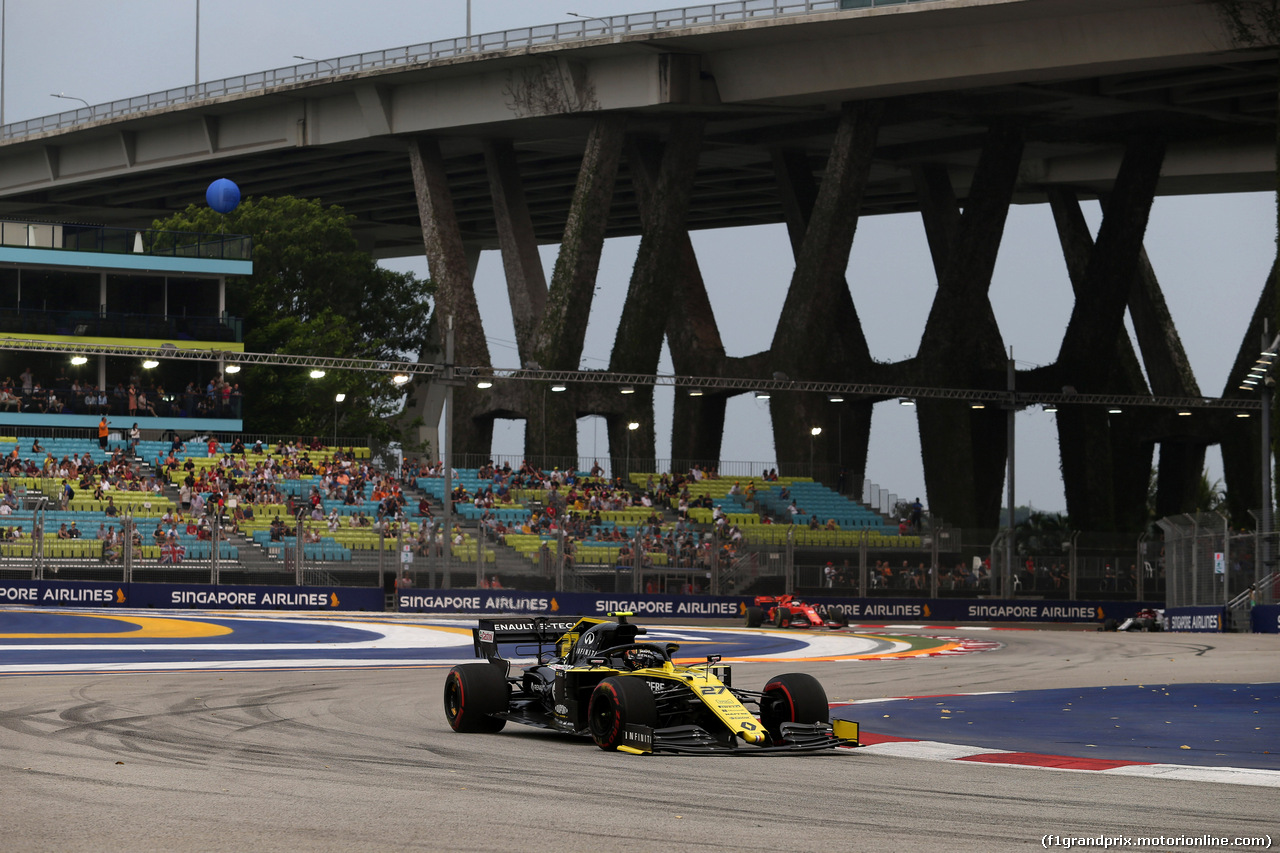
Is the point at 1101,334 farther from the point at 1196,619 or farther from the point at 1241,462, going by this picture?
the point at 1196,619

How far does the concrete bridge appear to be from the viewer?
171 feet

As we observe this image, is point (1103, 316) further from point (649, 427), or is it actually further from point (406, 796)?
point (406, 796)

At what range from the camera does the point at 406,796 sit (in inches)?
406

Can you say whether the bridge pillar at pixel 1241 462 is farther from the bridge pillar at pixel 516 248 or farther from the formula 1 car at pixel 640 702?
the formula 1 car at pixel 640 702

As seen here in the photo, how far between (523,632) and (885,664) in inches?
441

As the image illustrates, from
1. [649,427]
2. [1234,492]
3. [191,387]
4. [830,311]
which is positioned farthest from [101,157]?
[1234,492]

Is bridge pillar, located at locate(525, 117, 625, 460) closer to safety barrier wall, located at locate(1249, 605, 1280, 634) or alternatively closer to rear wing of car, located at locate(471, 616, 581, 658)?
safety barrier wall, located at locate(1249, 605, 1280, 634)

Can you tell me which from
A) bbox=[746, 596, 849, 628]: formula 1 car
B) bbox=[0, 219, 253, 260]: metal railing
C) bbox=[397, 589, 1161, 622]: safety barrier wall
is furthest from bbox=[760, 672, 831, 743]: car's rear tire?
bbox=[0, 219, 253, 260]: metal railing

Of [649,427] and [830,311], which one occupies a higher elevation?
[830,311]

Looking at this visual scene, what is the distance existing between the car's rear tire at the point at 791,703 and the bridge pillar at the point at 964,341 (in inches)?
1904

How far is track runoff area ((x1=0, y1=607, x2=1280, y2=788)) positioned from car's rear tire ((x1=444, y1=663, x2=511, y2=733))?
11.6 ft

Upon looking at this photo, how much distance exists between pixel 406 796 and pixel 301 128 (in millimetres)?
57200

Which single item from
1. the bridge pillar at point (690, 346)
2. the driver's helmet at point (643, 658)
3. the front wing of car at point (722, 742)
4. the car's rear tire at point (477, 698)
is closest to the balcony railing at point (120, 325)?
the bridge pillar at point (690, 346)

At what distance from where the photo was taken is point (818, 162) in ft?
225
